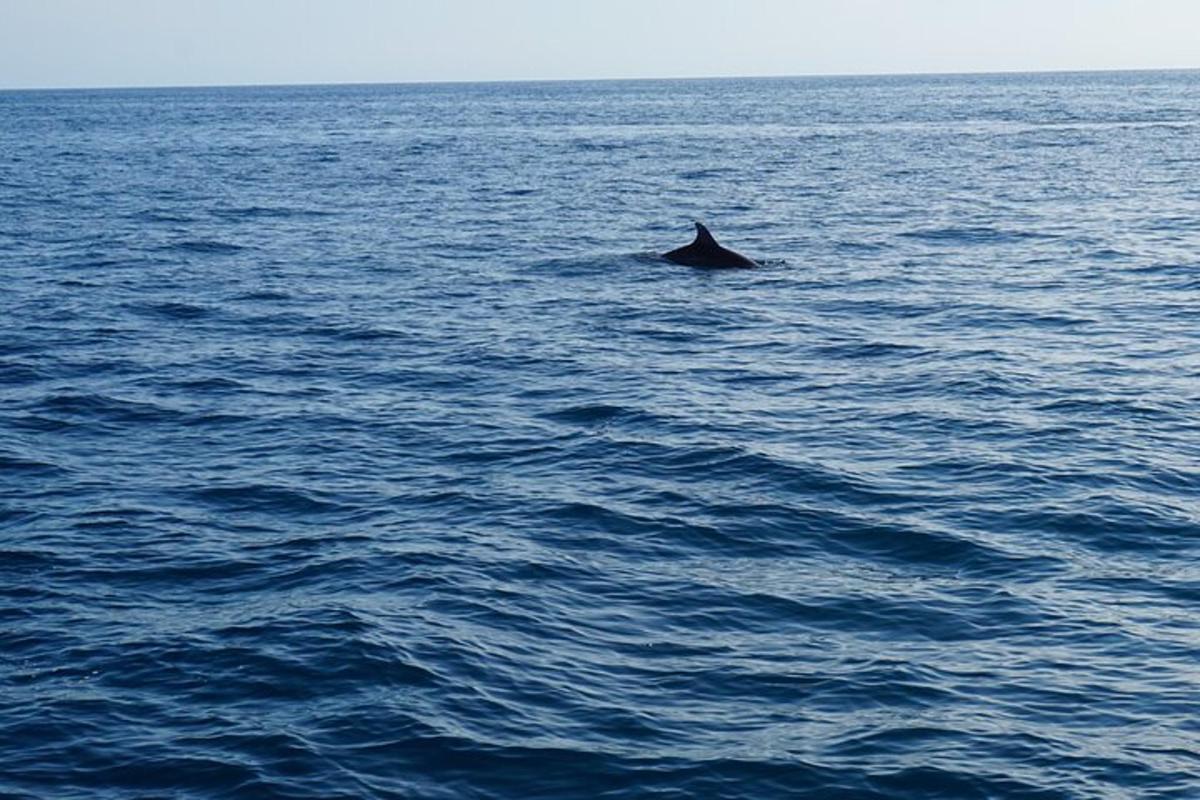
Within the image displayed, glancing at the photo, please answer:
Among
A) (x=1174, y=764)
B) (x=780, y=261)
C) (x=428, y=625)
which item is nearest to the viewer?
(x=1174, y=764)

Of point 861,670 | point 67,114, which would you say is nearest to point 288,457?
point 861,670

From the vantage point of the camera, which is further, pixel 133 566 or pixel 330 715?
pixel 133 566

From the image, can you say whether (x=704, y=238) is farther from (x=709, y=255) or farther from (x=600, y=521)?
(x=600, y=521)

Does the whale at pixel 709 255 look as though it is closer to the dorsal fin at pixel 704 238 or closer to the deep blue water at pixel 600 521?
the dorsal fin at pixel 704 238

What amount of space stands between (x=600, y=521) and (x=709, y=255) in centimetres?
2168

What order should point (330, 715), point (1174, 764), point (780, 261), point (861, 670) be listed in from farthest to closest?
point (780, 261) → point (861, 670) → point (330, 715) → point (1174, 764)

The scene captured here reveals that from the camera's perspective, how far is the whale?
3994 cm

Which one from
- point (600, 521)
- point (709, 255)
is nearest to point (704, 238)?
point (709, 255)

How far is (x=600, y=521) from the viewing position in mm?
19250

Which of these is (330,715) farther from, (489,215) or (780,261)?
(489,215)

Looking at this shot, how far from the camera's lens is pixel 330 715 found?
13.6m

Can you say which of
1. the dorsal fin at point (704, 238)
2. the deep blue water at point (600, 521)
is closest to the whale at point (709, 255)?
the dorsal fin at point (704, 238)

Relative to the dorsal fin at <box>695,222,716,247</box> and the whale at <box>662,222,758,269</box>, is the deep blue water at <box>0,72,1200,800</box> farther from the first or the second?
the dorsal fin at <box>695,222,716,247</box>

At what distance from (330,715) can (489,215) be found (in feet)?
140
